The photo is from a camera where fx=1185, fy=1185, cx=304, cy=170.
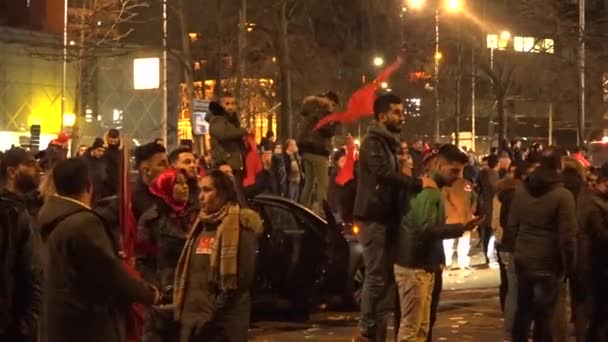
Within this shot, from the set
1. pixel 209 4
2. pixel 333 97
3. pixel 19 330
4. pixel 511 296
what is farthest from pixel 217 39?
pixel 19 330

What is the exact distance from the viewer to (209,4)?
116ft

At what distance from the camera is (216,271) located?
7047 mm

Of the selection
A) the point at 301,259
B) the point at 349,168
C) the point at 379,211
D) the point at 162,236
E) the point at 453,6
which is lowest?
the point at 301,259

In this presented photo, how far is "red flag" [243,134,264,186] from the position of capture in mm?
13006

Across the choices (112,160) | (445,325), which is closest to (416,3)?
(112,160)

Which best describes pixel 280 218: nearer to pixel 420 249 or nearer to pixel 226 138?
pixel 226 138

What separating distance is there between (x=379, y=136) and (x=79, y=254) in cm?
378

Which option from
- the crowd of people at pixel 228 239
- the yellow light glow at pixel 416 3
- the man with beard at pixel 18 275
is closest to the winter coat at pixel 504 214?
the crowd of people at pixel 228 239

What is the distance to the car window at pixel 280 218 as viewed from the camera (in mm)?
13172

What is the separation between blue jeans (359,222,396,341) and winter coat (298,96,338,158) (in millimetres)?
5038

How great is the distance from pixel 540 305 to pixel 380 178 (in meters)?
2.03

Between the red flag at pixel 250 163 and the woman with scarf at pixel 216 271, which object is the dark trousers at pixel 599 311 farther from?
the woman with scarf at pixel 216 271

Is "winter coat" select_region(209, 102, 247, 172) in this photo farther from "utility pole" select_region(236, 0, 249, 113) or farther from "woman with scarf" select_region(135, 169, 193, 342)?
"utility pole" select_region(236, 0, 249, 113)

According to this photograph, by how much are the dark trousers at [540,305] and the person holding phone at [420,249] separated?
48.0 inches
